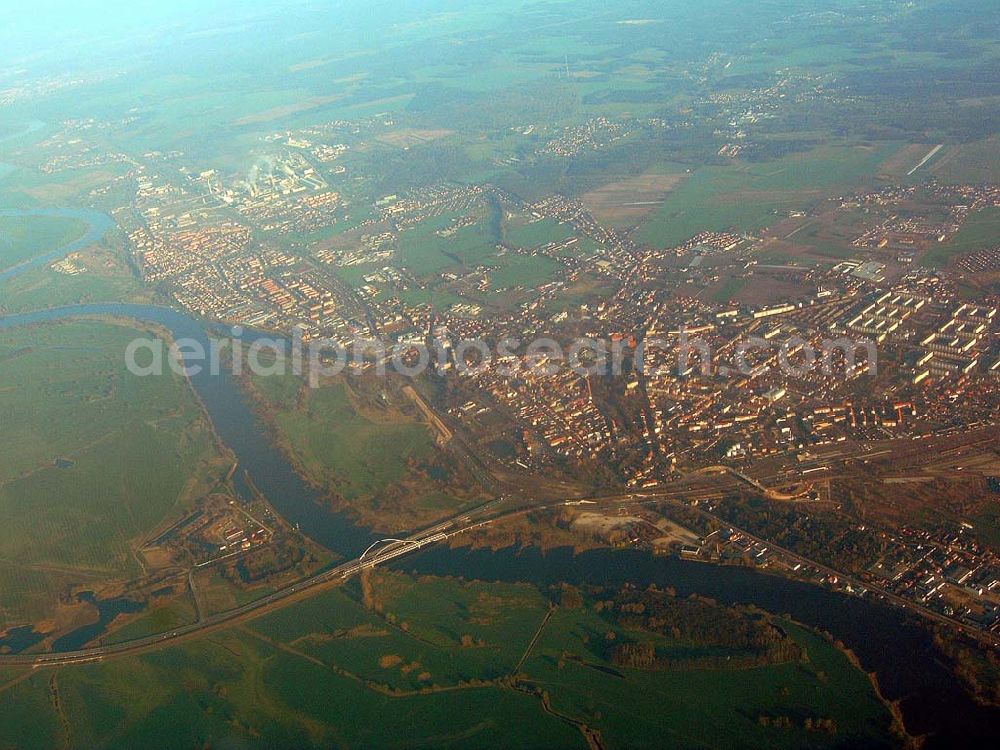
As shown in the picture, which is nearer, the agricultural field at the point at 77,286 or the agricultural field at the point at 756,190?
the agricultural field at the point at 756,190

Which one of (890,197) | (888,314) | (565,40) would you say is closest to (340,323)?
(888,314)

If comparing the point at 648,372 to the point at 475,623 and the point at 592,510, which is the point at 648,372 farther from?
the point at 475,623

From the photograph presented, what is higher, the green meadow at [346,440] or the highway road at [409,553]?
the green meadow at [346,440]

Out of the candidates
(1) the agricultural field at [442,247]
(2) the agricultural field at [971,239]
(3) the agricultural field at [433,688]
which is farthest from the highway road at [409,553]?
(1) the agricultural field at [442,247]

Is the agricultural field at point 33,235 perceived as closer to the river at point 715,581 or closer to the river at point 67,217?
the river at point 67,217

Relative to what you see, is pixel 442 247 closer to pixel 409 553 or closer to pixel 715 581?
pixel 409 553

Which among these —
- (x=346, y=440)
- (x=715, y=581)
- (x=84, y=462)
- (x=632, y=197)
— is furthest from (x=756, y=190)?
(x=84, y=462)
